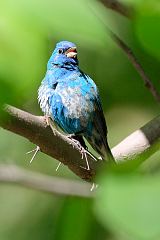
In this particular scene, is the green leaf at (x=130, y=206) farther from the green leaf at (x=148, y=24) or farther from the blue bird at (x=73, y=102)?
the blue bird at (x=73, y=102)

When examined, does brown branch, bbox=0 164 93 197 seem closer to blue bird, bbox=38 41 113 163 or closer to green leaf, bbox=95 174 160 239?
green leaf, bbox=95 174 160 239

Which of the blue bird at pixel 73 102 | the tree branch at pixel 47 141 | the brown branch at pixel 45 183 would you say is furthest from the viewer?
the blue bird at pixel 73 102

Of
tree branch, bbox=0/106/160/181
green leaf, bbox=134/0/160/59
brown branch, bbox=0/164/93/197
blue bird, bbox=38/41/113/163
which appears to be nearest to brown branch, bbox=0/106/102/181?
tree branch, bbox=0/106/160/181

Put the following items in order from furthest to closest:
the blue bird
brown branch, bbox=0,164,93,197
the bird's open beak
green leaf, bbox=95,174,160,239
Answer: the bird's open beak, the blue bird, brown branch, bbox=0,164,93,197, green leaf, bbox=95,174,160,239

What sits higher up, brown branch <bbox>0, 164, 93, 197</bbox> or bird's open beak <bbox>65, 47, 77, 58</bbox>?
brown branch <bbox>0, 164, 93, 197</bbox>

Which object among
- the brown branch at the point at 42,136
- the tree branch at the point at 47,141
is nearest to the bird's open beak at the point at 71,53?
the tree branch at the point at 47,141

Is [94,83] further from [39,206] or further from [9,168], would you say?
[9,168]
